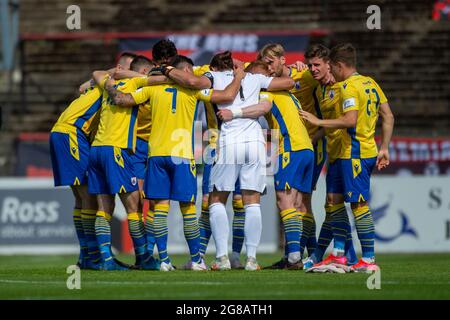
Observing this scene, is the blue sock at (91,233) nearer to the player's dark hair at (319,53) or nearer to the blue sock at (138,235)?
the blue sock at (138,235)

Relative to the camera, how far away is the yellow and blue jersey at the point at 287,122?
1226 cm

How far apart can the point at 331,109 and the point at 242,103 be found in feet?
3.97

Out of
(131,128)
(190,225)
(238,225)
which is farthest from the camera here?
(238,225)

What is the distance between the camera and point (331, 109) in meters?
12.7

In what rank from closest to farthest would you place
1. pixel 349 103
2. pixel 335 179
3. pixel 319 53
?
pixel 349 103
pixel 335 179
pixel 319 53

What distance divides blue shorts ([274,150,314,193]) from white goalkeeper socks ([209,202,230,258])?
71 cm

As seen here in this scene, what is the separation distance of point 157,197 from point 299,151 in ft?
5.78

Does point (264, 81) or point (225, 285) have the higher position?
point (264, 81)

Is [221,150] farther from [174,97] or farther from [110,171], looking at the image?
[110,171]

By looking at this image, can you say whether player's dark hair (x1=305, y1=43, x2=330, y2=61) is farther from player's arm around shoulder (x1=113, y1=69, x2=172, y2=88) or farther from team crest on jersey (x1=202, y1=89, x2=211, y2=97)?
player's arm around shoulder (x1=113, y1=69, x2=172, y2=88)

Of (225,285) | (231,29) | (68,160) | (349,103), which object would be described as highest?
(231,29)

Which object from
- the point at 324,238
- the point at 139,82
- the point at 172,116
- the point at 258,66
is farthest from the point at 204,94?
the point at 324,238

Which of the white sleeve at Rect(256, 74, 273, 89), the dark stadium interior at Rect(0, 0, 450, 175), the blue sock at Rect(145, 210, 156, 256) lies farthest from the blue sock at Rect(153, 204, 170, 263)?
the dark stadium interior at Rect(0, 0, 450, 175)

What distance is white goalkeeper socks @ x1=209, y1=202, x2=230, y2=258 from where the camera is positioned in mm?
12055
